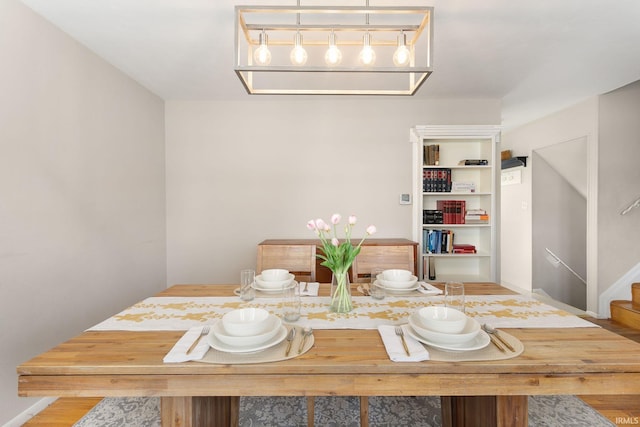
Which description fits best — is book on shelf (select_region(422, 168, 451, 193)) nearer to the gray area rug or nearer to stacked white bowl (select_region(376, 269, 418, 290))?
stacked white bowl (select_region(376, 269, 418, 290))

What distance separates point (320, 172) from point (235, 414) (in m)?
2.22

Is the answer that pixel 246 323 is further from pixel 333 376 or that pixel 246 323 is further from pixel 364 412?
pixel 364 412

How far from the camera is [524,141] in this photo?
4.07 metres

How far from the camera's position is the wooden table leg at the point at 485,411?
98cm

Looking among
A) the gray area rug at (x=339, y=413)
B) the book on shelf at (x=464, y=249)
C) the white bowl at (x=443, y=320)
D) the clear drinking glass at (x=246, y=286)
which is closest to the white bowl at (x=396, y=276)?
the white bowl at (x=443, y=320)

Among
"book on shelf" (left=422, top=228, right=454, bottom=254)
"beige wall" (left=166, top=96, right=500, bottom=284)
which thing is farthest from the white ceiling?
"book on shelf" (left=422, top=228, right=454, bottom=254)

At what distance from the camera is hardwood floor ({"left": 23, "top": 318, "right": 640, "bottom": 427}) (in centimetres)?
163

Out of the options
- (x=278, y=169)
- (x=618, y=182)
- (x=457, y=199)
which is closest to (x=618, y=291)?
(x=618, y=182)

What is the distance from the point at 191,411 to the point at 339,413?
40.2 inches

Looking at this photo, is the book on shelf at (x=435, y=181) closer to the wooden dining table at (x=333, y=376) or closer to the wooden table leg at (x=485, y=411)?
the wooden table leg at (x=485, y=411)

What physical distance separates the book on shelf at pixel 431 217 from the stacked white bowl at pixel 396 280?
5.23 ft

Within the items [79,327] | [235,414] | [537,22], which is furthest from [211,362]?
[537,22]

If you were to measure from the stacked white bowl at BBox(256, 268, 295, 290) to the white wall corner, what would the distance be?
3.42 meters

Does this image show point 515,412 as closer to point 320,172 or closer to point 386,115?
point 320,172
